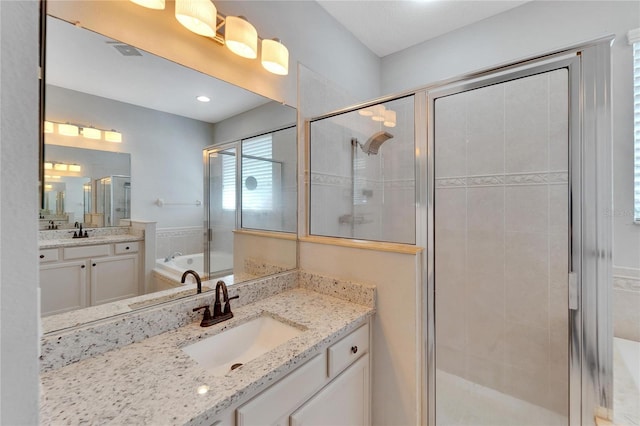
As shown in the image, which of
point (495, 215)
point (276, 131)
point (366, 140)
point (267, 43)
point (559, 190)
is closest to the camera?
point (559, 190)

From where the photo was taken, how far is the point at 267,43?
1.43 m

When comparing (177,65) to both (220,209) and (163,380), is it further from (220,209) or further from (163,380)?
(163,380)

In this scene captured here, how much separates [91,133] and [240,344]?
1.04 metres

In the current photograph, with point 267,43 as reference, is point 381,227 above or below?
below

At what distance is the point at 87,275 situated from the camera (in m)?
1.00

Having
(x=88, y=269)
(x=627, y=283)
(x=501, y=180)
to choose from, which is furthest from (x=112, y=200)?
(x=627, y=283)

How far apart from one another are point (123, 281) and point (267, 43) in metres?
1.34

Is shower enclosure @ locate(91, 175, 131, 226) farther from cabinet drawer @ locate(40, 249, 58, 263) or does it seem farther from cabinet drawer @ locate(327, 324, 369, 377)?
cabinet drawer @ locate(327, 324, 369, 377)

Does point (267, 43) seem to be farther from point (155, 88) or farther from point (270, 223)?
point (270, 223)

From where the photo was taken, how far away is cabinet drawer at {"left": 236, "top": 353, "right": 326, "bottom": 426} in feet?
2.65

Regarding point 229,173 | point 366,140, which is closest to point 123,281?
point 229,173

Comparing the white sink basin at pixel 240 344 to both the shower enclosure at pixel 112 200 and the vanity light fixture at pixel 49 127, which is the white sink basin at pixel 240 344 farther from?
the vanity light fixture at pixel 49 127

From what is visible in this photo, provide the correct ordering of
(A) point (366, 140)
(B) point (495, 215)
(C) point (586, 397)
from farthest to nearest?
(A) point (366, 140), (B) point (495, 215), (C) point (586, 397)

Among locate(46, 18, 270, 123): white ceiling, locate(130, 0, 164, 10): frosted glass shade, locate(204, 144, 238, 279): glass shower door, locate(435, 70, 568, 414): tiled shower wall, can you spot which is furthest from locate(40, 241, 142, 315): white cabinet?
locate(435, 70, 568, 414): tiled shower wall
